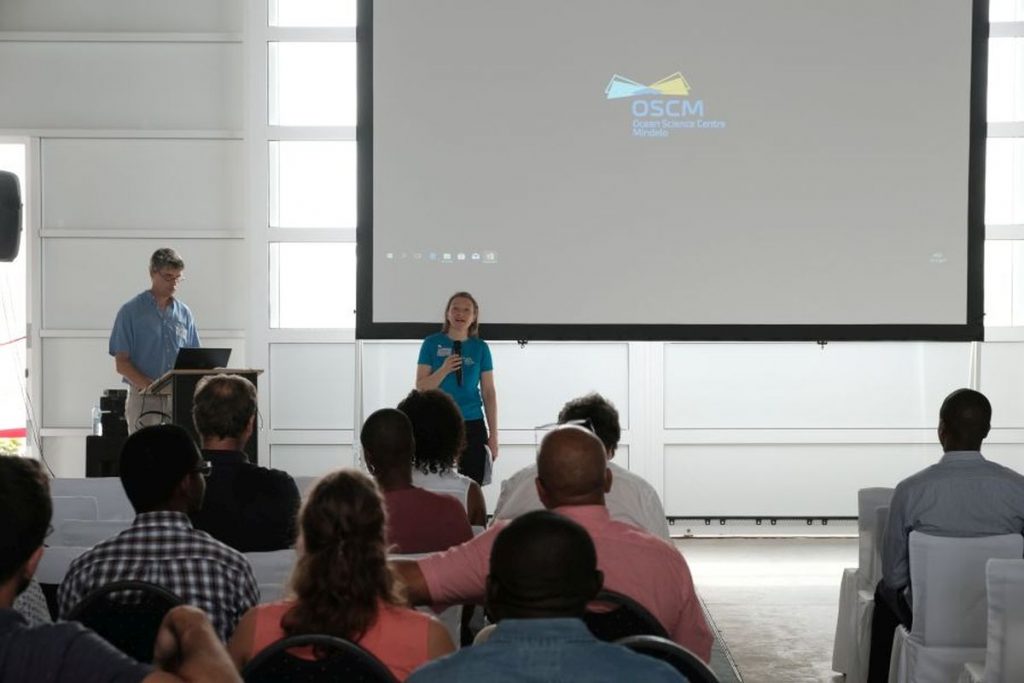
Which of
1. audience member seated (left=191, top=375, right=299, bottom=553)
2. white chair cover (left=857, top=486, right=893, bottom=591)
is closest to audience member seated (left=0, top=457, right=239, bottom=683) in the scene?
audience member seated (left=191, top=375, right=299, bottom=553)

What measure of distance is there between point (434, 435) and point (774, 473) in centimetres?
491

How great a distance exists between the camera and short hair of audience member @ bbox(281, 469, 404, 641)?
2406 millimetres

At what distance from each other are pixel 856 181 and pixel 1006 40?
A: 181 centimetres

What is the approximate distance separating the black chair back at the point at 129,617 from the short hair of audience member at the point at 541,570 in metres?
0.78

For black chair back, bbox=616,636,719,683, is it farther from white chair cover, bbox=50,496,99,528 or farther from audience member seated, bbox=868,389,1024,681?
white chair cover, bbox=50,496,99,528

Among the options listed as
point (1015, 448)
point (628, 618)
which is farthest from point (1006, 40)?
point (628, 618)

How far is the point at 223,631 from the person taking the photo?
9.28 feet

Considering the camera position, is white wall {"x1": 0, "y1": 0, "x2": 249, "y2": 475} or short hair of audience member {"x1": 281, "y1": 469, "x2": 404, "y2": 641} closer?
short hair of audience member {"x1": 281, "y1": 469, "x2": 404, "y2": 641}

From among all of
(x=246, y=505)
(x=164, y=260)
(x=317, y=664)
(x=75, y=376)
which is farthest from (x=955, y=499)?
(x=75, y=376)

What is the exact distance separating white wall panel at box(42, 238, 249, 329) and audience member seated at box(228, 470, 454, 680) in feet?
22.1

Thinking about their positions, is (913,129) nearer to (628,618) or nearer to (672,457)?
(672,457)

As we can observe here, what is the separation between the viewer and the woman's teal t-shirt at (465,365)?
7.30 m

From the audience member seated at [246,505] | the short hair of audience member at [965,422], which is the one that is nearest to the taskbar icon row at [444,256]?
the short hair of audience member at [965,422]

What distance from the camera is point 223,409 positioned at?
4.13 m
